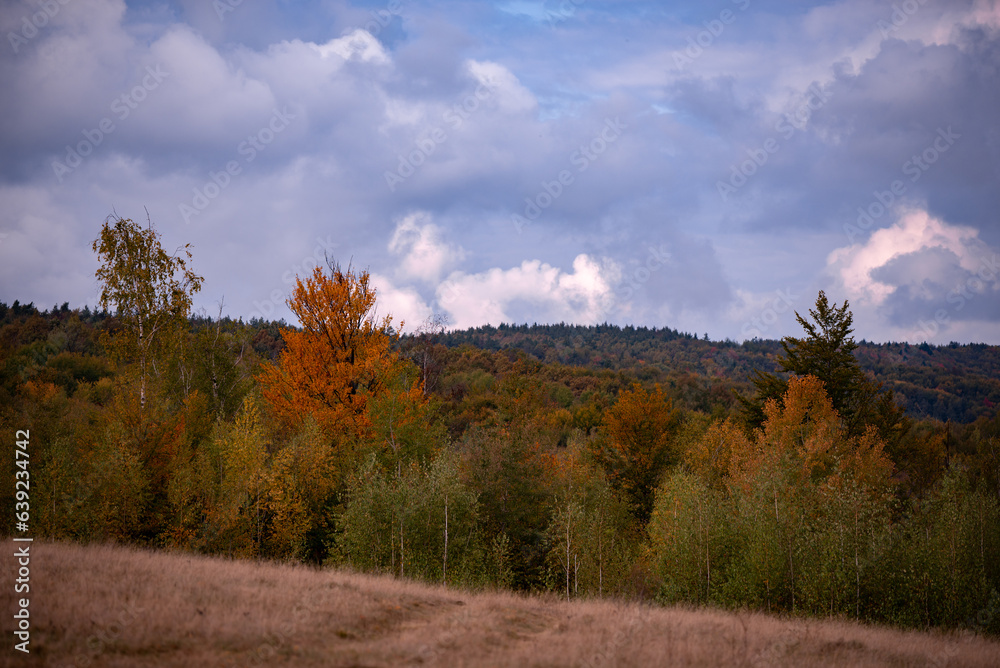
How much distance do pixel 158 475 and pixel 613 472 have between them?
35946mm

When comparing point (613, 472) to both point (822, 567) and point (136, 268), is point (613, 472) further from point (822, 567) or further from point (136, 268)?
point (136, 268)

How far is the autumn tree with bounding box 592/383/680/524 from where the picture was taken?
52031 millimetres

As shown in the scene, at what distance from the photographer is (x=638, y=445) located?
52.8m

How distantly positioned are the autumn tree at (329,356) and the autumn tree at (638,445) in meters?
24.9

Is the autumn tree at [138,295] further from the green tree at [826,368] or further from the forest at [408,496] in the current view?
the green tree at [826,368]

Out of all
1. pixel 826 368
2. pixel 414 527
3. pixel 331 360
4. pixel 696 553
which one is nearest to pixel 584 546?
pixel 696 553

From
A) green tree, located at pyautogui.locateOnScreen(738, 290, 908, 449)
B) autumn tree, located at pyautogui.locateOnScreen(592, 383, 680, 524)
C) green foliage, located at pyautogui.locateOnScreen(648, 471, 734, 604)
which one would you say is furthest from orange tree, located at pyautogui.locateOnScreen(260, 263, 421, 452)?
green tree, located at pyautogui.locateOnScreen(738, 290, 908, 449)

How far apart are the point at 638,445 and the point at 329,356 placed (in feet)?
97.7

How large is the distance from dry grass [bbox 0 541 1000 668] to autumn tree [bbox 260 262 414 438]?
506 inches

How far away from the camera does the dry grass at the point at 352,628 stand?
42.4ft

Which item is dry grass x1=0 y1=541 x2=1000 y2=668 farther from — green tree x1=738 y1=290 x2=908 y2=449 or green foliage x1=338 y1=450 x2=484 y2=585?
green tree x1=738 y1=290 x2=908 y2=449

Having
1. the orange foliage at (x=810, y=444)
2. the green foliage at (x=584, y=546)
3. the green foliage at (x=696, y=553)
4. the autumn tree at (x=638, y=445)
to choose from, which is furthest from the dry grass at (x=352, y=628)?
the autumn tree at (x=638, y=445)

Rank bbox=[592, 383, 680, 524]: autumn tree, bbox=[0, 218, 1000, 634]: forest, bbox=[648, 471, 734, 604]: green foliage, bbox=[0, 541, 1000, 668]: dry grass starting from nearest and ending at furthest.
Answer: bbox=[0, 541, 1000, 668]: dry grass, bbox=[0, 218, 1000, 634]: forest, bbox=[648, 471, 734, 604]: green foliage, bbox=[592, 383, 680, 524]: autumn tree

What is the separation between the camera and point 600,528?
1410 inches
